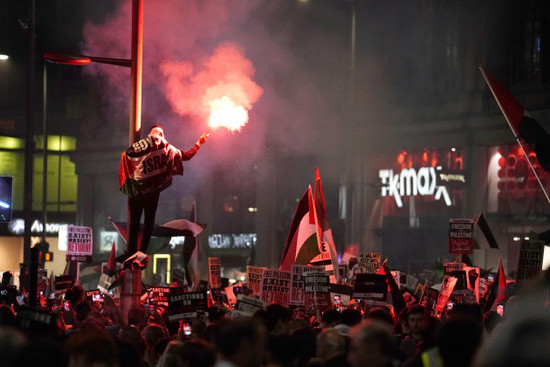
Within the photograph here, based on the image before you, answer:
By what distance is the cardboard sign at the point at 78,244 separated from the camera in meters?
17.5

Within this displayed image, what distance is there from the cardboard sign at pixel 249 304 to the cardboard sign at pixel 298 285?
3.10m

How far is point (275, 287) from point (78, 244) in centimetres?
649

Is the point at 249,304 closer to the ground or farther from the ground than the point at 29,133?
closer to the ground

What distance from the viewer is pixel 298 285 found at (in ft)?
39.8

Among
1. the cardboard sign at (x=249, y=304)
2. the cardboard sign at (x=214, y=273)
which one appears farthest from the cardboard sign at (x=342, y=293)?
the cardboard sign at (x=249, y=304)

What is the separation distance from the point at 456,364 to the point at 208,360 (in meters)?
1.38

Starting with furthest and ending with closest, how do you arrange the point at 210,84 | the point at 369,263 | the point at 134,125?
the point at 210,84, the point at 369,263, the point at 134,125

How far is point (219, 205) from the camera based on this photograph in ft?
146

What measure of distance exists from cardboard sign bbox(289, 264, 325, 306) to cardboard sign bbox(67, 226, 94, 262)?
21.5ft

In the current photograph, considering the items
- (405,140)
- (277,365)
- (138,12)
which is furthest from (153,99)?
(277,365)

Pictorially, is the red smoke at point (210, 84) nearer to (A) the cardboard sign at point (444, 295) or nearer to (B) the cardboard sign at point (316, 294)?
(B) the cardboard sign at point (316, 294)

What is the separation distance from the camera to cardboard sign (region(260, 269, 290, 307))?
12.1 metres

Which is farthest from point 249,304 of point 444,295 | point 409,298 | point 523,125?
point 409,298

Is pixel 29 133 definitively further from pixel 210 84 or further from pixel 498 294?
pixel 498 294
